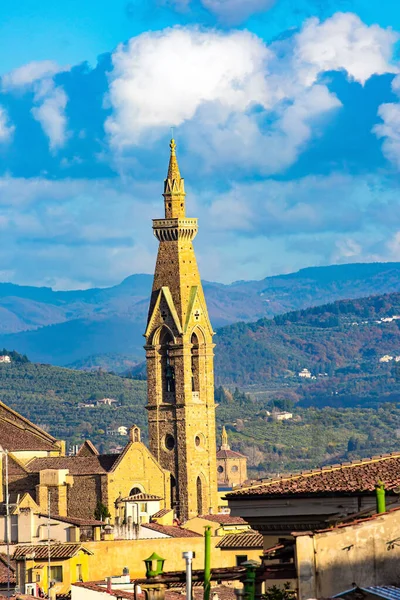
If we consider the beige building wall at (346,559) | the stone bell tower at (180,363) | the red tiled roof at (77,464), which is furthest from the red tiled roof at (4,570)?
the stone bell tower at (180,363)

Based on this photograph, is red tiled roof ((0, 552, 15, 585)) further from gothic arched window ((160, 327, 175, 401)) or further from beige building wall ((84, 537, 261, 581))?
gothic arched window ((160, 327, 175, 401))

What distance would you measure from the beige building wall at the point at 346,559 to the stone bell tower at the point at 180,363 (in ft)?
335

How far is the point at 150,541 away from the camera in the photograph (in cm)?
5247

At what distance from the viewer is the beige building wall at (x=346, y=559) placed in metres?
18.6

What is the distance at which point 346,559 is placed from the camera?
18906mm

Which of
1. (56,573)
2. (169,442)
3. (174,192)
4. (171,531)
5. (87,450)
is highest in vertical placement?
(174,192)

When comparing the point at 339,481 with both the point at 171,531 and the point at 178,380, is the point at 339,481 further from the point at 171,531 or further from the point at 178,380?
the point at 178,380

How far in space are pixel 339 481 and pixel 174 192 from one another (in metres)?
99.7

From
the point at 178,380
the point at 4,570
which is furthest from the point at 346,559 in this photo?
the point at 178,380

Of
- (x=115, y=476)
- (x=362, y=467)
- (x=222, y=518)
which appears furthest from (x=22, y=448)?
(x=362, y=467)

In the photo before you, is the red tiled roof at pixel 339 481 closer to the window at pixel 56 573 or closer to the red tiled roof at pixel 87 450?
the window at pixel 56 573

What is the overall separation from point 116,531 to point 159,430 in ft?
183

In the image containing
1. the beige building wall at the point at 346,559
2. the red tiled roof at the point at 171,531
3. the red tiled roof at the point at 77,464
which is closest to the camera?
the beige building wall at the point at 346,559

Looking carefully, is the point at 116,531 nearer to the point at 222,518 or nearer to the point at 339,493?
the point at 222,518
